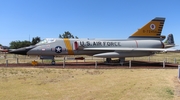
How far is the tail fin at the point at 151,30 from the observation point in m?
23.3

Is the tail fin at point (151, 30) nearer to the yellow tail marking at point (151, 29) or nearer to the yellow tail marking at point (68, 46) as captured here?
the yellow tail marking at point (151, 29)

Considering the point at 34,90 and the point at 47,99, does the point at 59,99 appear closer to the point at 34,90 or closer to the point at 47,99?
the point at 47,99

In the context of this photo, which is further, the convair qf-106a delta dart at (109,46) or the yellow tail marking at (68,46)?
the yellow tail marking at (68,46)

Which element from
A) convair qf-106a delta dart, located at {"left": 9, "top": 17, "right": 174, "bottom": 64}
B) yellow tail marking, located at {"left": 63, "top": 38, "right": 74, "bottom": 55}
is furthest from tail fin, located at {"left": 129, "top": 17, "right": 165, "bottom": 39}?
yellow tail marking, located at {"left": 63, "top": 38, "right": 74, "bottom": 55}

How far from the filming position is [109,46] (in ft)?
72.6

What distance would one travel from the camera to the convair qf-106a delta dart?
20.2 m

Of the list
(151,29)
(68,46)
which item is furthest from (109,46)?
(151,29)

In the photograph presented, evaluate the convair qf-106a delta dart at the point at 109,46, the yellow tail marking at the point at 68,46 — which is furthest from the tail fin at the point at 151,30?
the yellow tail marking at the point at 68,46

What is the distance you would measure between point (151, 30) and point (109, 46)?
5.99 metres

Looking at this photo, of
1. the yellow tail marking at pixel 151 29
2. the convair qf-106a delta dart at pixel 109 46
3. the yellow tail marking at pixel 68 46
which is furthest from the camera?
the yellow tail marking at pixel 151 29

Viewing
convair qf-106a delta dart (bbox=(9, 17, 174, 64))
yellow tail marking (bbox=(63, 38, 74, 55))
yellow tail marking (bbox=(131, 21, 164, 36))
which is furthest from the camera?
yellow tail marking (bbox=(131, 21, 164, 36))

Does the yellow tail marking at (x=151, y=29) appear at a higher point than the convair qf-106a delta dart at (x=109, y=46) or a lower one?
higher

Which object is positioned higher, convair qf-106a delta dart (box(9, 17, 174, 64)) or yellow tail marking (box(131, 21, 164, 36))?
yellow tail marking (box(131, 21, 164, 36))

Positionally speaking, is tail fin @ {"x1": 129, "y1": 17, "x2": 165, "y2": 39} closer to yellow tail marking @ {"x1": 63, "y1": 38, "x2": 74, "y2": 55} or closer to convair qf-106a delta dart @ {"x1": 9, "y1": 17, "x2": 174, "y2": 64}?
convair qf-106a delta dart @ {"x1": 9, "y1": 17, "x2": 174, "y2": 64}
